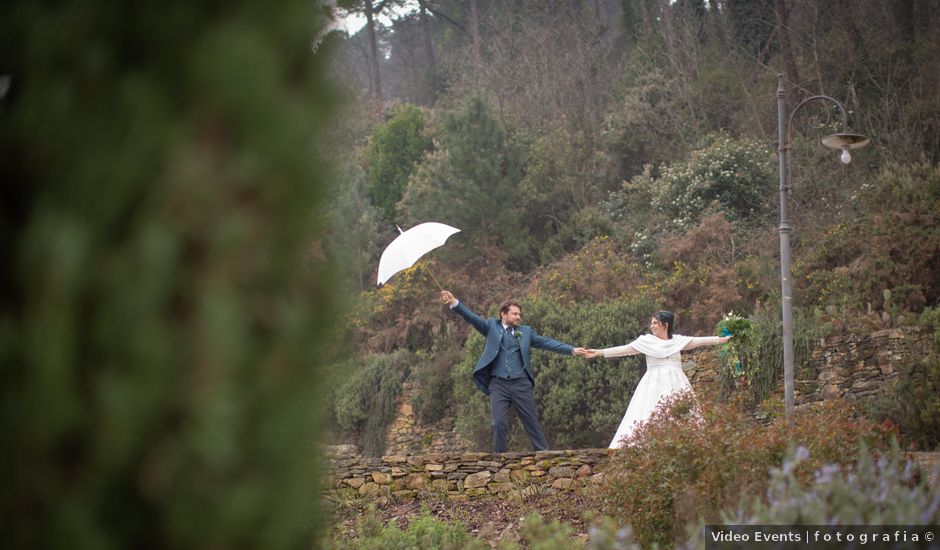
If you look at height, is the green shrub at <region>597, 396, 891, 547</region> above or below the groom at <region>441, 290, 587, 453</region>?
below

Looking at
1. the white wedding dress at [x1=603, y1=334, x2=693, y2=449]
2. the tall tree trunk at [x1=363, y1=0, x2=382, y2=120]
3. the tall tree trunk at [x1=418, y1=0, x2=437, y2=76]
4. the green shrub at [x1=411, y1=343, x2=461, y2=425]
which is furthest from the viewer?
the tall tree trunk at [x1=418, y1=0, x2=437, y2=76]

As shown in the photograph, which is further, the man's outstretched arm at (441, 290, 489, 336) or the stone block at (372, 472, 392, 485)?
the man's outstretched arm at (441, 290, 489, 336)

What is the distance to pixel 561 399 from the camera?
15.3m

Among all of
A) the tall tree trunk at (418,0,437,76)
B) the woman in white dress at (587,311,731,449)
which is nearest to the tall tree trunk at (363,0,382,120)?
the tall tree trunk at (418,0,437,76)

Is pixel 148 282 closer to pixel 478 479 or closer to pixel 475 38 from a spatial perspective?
pixel 478 479

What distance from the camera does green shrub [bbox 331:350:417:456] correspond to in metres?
18.6

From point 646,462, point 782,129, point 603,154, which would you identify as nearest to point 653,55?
point 603,154

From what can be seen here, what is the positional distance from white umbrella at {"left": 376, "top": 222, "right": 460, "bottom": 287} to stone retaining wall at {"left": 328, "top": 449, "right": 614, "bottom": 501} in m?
2.24

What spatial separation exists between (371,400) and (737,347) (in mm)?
8247

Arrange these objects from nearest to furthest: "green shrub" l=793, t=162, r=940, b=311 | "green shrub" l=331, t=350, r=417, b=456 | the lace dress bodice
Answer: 1. the lace dress bodice
2. "green shrub" l=793, t=162, r=940, b=311
3. "green shrub" l=331, t=350, r=417, b=456

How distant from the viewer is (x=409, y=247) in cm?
1138

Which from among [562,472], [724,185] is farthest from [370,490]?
[724,185]

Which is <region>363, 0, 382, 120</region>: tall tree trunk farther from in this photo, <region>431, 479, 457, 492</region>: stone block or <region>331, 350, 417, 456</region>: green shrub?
<region>431, 479, 457, 492</region>: stone block

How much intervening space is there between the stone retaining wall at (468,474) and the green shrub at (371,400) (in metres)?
8.06
